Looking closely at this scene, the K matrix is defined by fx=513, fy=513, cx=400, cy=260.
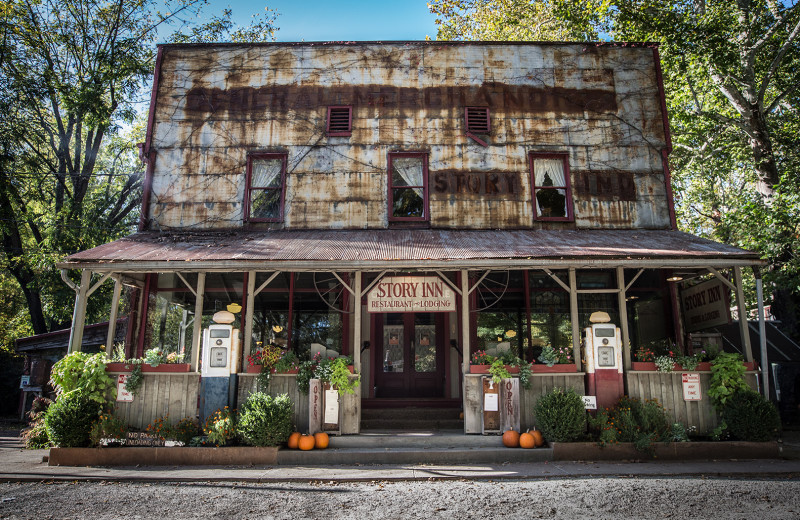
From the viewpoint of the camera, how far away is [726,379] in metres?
9.26

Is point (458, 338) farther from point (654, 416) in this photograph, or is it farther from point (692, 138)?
point (692, 138)

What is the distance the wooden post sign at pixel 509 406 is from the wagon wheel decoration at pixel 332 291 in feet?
14.2

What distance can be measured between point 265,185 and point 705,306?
10465 millimetres

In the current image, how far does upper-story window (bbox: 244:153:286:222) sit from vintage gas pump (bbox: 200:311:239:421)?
3512 mm

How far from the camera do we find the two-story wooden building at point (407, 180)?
12.0 m

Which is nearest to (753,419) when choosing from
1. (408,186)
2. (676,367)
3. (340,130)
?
(676,367)

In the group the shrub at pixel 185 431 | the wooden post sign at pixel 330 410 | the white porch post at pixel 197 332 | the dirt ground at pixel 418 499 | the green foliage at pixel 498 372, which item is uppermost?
the white porch post at pixel 197 332

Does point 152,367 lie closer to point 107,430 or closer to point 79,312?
point 107,430

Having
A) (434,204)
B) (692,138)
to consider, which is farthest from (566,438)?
(692,138)

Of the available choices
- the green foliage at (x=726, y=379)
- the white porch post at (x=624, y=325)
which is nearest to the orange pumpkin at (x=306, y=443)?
the white porch post at (x=624, y=325)

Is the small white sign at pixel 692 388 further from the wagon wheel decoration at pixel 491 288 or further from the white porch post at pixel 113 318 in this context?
the white porch post at pixel 113 318

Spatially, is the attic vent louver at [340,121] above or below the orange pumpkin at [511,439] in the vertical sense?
above

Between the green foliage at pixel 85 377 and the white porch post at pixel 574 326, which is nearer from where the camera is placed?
the green foliage at pixel 85 377

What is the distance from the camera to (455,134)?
12805 mm
